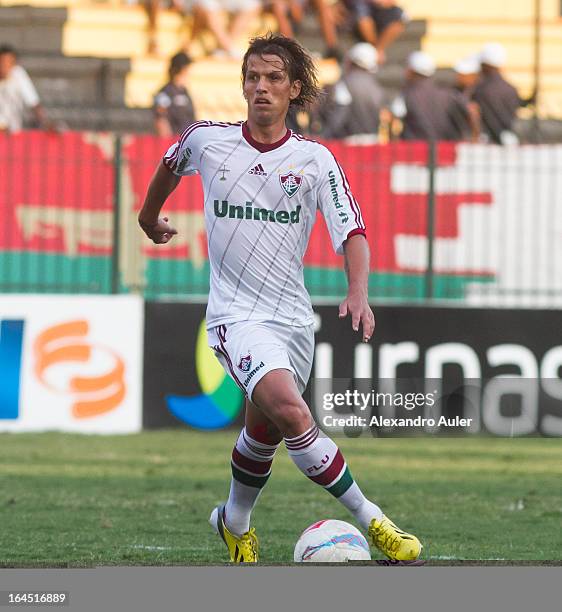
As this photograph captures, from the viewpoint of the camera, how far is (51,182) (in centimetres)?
1362

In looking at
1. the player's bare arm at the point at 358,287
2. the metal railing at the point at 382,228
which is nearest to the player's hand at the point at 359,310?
the player's bare arm at the point at 358,287

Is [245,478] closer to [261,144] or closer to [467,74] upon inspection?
[261,144]

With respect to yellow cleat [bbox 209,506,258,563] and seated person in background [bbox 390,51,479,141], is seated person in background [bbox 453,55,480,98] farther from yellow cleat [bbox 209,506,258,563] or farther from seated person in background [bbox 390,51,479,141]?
yellow cleat [bbox 209,506,258,563]

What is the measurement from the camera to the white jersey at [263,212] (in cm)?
662

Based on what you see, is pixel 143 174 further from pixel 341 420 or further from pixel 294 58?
A: pixel 294 58

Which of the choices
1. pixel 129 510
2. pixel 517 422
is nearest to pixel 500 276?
pixel 517 422

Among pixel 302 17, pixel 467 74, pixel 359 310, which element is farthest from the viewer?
pixel 302 17

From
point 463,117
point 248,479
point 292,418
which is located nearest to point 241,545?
point 248,479

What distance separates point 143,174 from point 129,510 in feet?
17.9

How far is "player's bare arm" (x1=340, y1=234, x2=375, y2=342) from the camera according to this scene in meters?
6.18

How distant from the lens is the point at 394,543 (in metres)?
6.28

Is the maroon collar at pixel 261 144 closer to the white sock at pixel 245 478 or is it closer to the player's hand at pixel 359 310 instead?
the player's hand at pixel 359 310

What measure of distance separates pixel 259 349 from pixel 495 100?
10.7 m

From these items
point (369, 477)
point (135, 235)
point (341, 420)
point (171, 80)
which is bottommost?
point (369, 477)
